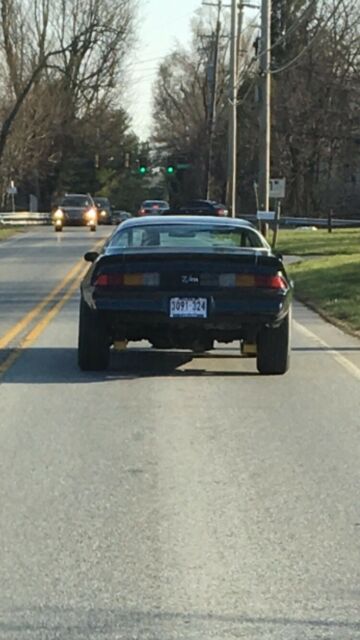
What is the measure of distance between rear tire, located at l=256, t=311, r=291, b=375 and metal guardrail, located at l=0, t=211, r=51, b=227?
5124cm

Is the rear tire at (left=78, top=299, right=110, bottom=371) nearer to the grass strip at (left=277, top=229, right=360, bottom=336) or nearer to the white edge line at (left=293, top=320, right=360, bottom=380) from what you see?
the white edge line at (left=293, top=320, right=360, bottom=380)

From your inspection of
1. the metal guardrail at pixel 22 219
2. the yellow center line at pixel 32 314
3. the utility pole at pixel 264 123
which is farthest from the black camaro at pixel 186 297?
the metal guardrail at pixel 22 219

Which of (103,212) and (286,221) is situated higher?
(103,212)

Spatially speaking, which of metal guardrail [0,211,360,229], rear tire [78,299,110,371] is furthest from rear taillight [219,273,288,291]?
metal guardrail [0,211,360,229]

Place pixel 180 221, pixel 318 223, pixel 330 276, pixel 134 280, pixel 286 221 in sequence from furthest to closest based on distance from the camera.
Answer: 1. pixel 286 221
2. pixel 318 223
3. pixel 330 276
4. pixel 180 221
5. pixel 134 280

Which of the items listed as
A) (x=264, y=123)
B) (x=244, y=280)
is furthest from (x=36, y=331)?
(x=264, y=123)

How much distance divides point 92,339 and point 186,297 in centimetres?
111

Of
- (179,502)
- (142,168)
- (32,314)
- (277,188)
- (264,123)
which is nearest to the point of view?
(179,502)

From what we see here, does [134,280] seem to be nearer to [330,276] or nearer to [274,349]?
[274,349]

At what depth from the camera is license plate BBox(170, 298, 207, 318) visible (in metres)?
11.9

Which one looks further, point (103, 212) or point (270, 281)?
point (103, 212)

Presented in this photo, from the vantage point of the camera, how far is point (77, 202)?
54.4 m

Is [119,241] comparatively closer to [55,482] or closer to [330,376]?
[330,376]

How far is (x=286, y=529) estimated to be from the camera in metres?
6.93
